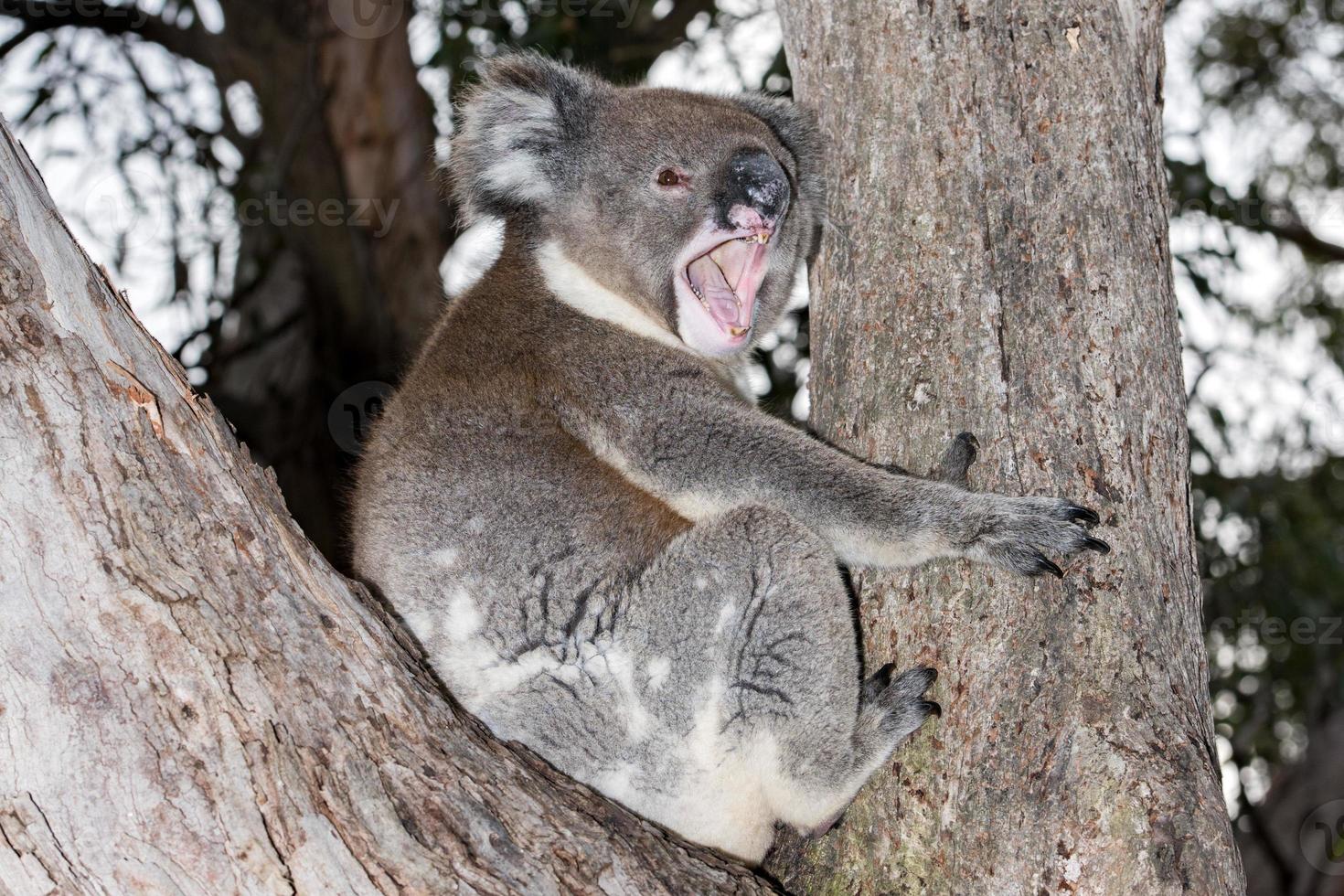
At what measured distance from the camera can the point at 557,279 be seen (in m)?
2.95

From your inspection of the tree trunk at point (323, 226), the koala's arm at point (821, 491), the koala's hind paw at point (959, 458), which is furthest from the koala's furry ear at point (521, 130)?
the tree trunk at point (323, 226)

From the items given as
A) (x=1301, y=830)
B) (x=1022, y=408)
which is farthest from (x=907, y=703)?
(x=1301, y=830)

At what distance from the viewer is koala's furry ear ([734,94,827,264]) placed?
293cm

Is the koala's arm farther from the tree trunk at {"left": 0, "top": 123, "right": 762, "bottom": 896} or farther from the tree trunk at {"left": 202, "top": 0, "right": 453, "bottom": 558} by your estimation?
the tree trunk at {"left": 202, "top": 0, "right": 453, "bottom": 558}

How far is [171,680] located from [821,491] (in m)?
1.22

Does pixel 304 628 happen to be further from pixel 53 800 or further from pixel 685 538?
pixel 685 538

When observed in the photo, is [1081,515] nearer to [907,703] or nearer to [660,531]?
[907,703]

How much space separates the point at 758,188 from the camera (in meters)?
2.80

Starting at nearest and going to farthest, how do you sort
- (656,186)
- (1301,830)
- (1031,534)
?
(1031,534), (656,186), (1301,830)

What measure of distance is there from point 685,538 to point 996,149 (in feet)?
3.23

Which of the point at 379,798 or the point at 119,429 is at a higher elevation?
the point at 119,429

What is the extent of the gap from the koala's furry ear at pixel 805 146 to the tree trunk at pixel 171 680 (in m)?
1.53

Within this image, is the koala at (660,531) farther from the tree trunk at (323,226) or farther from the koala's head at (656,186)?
the tree trunk at (323,226)

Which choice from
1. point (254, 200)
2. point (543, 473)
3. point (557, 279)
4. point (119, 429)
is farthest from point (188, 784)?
point (254, 200)
